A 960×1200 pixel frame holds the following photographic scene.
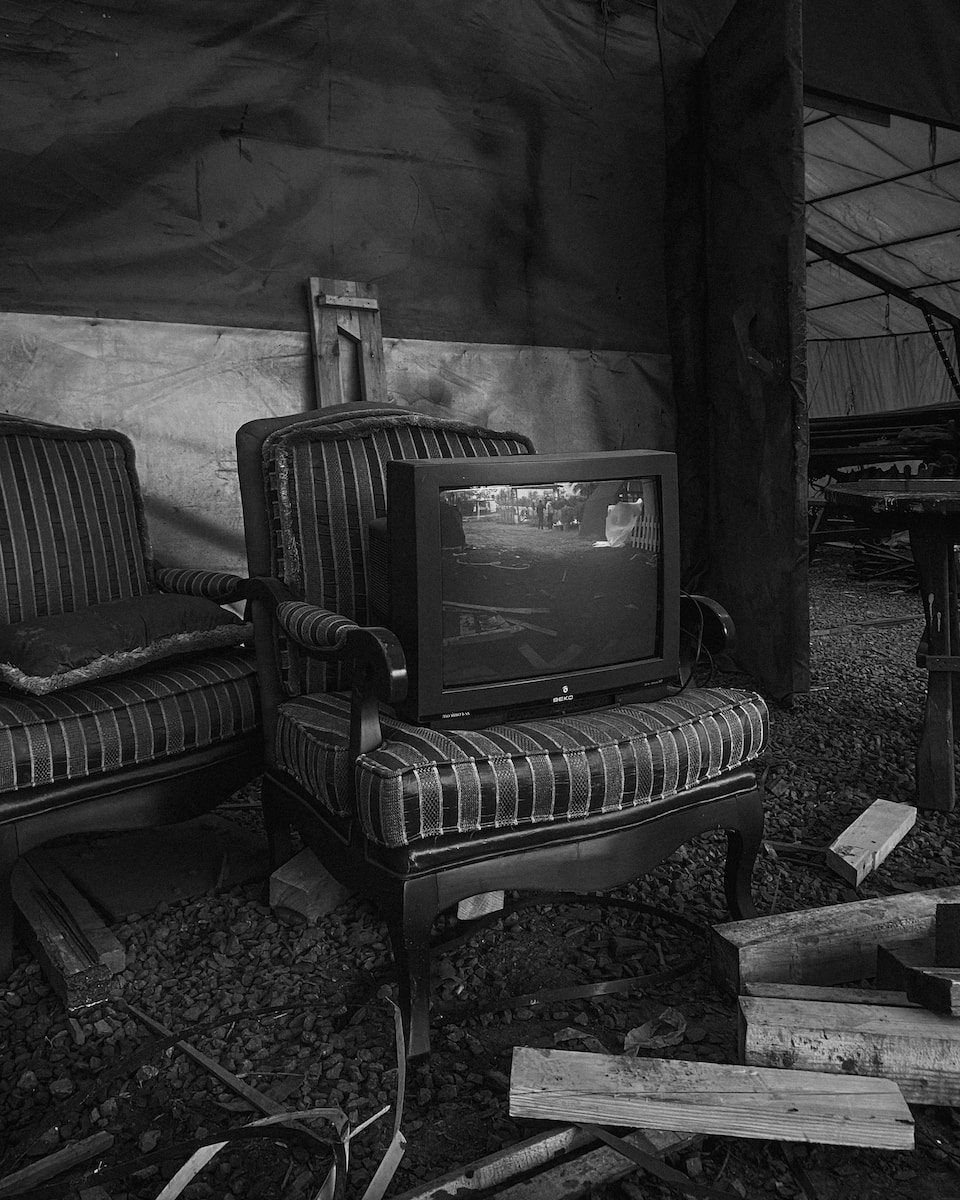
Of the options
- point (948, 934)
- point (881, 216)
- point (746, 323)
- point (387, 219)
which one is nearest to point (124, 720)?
point (948, 934)

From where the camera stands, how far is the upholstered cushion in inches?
85.1

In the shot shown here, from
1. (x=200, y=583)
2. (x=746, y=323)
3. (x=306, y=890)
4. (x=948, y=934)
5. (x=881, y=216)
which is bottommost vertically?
(x=306, y=890)

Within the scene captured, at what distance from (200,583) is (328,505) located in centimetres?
58

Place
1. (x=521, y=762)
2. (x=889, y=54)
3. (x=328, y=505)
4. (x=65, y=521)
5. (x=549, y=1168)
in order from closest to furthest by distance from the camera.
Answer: (x=549, y=1168) → (x=521, y=762) → (x=328, y=505) → (x=65, y=521) → (x=889, y=54)

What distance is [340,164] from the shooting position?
3768 millimetres

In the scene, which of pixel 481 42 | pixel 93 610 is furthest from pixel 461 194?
pixel 93 610

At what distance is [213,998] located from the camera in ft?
6.40

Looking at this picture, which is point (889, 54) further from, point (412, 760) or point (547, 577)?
point (412, 760)

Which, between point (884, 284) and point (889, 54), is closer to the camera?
point (889, 54)

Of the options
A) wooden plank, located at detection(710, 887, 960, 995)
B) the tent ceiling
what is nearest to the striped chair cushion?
wooden plank, located at detection(710, 887, 960, 995)

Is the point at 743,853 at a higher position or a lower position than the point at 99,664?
lower

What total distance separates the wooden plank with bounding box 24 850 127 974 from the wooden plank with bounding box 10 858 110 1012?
0.05 ft

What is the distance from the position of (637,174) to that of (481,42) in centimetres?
97

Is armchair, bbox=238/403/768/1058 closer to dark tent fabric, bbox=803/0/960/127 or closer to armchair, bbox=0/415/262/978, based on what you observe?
armchair, bbox=0/415/262/978
